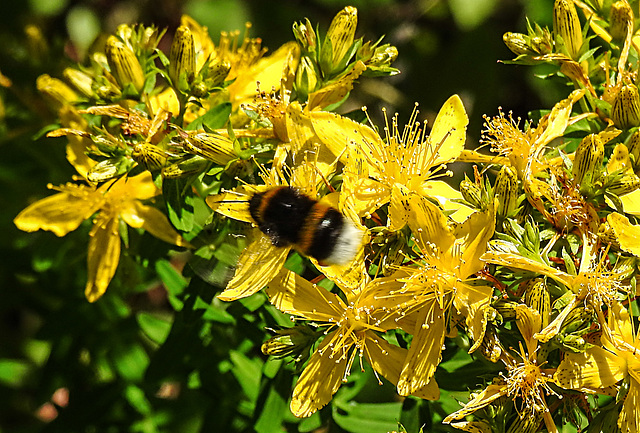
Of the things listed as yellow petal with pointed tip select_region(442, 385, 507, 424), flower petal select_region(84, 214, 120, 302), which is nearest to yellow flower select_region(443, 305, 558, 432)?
yellow petal with pointed tip select_region(442, 385, 507, 424)

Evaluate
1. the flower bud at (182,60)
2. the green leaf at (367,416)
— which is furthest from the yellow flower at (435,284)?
the flower bud at (182,60)

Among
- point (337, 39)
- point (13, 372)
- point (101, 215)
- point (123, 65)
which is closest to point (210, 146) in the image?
point (123, 65)

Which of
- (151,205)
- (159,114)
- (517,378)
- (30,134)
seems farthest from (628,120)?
(30,134)

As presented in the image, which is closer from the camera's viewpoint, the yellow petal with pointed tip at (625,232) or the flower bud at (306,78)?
the yellow petal with pointed tip at (625,232)

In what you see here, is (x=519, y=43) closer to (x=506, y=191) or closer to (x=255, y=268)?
Result: (x=506, y=191)

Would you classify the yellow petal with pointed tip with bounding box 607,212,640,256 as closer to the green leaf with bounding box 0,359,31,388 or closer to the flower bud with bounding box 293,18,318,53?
the flower bud with bounding box 293,18,318,53

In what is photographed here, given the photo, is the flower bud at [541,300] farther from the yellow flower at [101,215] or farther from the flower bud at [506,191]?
the yellow flower at [101,215]
